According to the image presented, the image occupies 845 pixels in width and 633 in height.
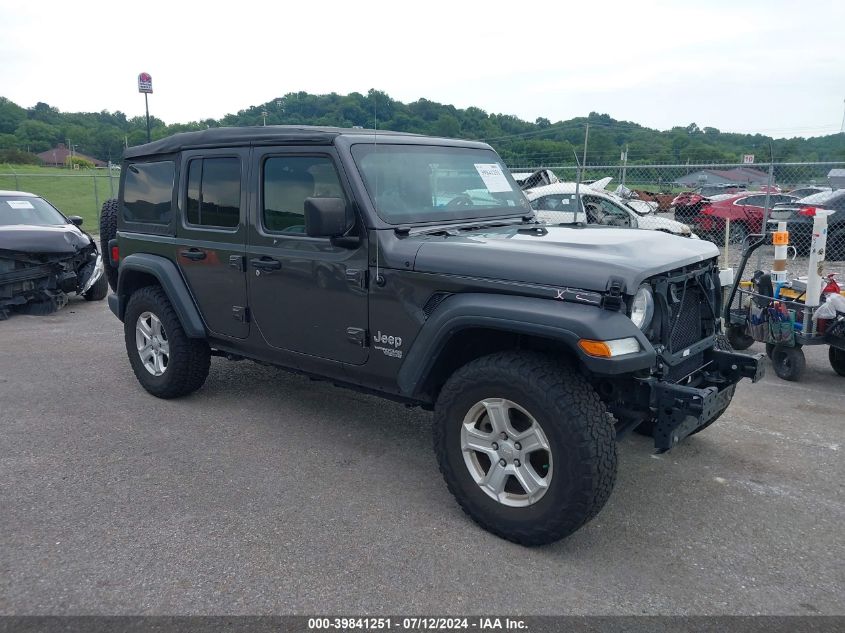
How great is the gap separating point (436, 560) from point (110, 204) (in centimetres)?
500

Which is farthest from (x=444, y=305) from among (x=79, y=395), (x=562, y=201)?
(x=562, y=201)

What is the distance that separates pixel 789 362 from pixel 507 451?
3976mm

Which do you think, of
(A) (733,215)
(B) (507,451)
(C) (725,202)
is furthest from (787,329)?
(C) (725,202)

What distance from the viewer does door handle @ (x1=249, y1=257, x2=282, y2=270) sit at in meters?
4.38

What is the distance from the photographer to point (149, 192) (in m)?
5.49

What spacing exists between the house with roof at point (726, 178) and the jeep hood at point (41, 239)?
39.7 ft

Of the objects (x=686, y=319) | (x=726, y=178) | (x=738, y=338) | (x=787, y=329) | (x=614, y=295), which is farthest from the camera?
(x=726, y=178)


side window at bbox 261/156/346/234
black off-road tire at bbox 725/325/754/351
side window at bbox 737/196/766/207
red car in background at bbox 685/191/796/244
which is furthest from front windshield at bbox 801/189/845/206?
side window at bbox 261/156/346/234

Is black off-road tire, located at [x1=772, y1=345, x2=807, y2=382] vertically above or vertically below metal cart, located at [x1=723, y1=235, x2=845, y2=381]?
below

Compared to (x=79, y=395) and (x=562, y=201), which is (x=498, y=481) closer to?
(x=79, y=395)

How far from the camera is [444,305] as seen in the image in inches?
140

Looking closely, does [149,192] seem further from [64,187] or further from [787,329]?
[64,187]

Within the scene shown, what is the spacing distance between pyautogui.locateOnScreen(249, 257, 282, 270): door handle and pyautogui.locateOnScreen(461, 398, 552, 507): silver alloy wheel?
1.67 metres

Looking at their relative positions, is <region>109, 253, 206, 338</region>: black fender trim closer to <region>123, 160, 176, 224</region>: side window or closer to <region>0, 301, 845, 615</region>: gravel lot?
<region>123, 160, 176, 224</region>: side window
